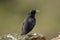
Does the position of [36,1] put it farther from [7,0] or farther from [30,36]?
[30,36]

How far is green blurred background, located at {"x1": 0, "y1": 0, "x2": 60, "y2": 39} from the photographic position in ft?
23.4

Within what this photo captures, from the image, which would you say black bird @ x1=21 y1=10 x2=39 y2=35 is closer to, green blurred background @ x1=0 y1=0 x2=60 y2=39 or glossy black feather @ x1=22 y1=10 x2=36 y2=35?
glossy black feather @ x1=22 y1=10 x2=36 y2=35

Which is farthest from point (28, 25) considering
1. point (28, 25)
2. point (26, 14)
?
point (26, 14)

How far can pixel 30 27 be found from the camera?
4.56 meters

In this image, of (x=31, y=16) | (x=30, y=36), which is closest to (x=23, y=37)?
(x=30, y=36)

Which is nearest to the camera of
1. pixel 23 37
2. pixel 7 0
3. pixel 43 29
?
pixel 23 37

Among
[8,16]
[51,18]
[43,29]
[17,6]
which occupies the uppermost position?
[17,6]

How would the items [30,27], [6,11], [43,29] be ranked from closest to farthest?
[30,27]
[43,29]
[6,11]

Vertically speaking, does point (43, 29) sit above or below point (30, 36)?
above

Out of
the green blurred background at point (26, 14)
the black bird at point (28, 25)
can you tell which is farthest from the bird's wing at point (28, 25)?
the green blurred background at point (26, 14)

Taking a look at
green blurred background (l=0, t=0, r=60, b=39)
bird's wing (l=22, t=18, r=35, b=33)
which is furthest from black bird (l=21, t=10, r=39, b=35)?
green blurred background (l=0, t=0, r=60, b=39)

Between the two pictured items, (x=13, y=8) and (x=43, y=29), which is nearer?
(x=43, y=29)

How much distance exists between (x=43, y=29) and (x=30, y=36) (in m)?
2.71

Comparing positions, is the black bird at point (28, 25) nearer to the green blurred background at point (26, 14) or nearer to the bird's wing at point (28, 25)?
the bird's wing at point (28, 25)
